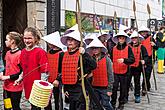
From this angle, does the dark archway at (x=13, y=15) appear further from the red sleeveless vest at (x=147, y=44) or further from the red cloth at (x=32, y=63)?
Answer: the red cloth at (x=32, y=63)

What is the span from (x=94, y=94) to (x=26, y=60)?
116 centimetres

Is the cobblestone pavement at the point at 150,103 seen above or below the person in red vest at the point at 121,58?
below

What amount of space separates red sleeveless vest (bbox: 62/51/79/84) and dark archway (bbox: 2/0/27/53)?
800cm

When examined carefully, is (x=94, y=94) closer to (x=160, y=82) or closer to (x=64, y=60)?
(x=64, y=60)

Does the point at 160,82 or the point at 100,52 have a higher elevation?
the point at 100,52

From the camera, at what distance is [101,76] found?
5266mm

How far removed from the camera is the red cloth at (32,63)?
15.6ft

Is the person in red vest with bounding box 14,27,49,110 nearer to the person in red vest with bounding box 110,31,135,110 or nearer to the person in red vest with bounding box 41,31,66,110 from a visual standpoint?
the person in red vest with bounding box 41,31,66,110

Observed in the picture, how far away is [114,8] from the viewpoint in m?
18.5

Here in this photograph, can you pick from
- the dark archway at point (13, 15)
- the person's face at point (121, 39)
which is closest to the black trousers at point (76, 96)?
the person's face at point (121, 39)

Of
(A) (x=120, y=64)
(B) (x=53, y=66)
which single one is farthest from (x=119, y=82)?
(B) (x=53, y=66)

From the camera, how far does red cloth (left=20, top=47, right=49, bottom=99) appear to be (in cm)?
475

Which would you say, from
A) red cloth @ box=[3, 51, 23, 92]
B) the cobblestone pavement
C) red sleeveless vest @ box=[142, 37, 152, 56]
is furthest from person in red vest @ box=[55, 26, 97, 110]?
red sleeveless vest @ box=[142, 37, 152, 56]

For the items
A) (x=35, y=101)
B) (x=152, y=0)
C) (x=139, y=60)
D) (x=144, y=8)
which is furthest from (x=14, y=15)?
(x=152, y=0)
